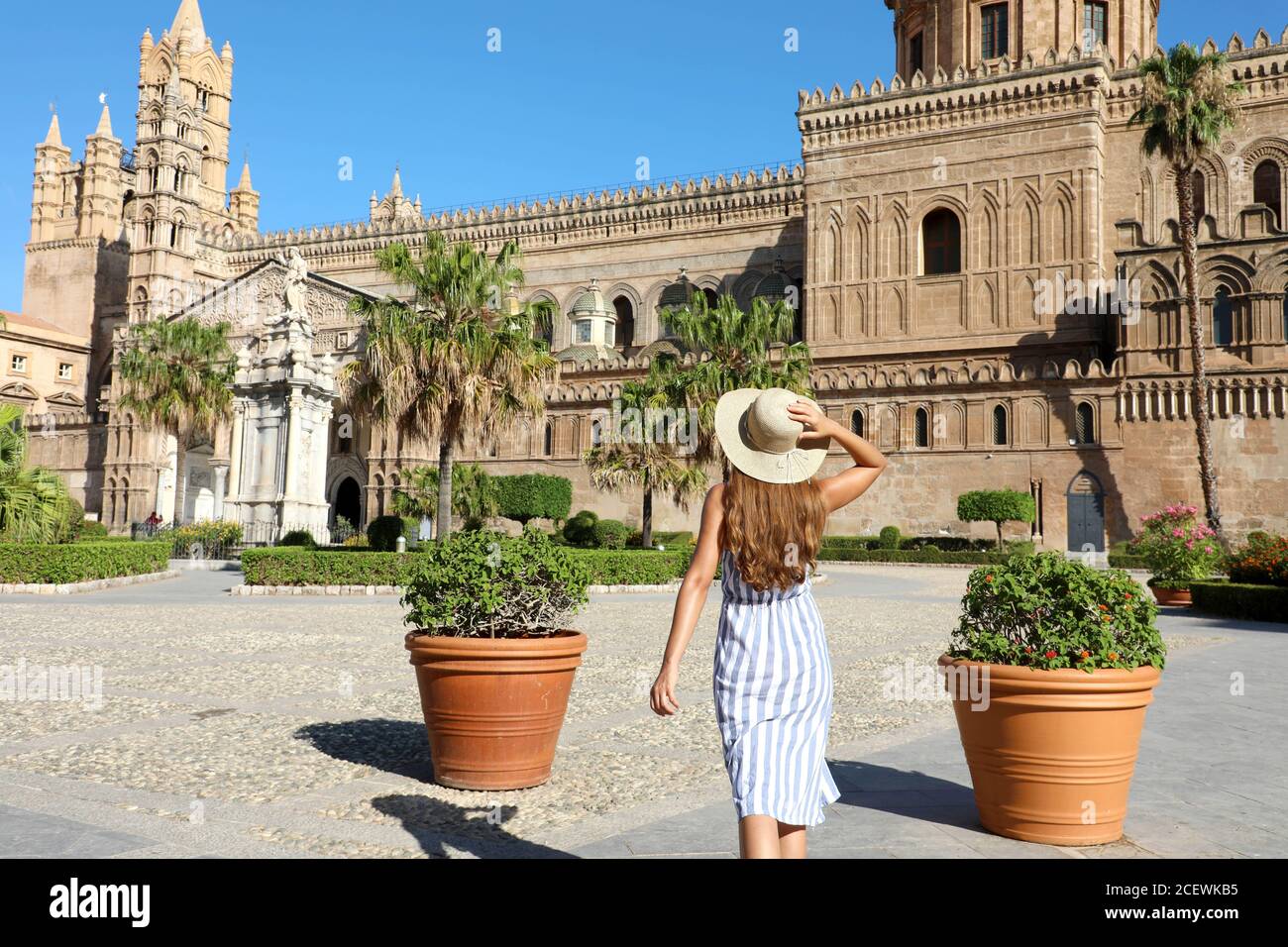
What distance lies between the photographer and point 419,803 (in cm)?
514

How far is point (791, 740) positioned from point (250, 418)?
25469 millimetres

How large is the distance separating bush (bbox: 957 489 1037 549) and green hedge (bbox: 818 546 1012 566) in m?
2.05

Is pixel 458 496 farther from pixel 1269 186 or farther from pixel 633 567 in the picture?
pixel 1269 186

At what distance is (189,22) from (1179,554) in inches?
2692

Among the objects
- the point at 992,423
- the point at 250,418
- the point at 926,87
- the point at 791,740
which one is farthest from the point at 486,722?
the point at 926,87

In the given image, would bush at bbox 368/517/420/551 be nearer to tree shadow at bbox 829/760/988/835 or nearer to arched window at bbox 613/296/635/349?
tree shadow at bbox 829/760/988/835

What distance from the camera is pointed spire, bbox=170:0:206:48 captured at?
65.9 m

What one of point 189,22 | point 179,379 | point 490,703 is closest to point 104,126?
point 189,22

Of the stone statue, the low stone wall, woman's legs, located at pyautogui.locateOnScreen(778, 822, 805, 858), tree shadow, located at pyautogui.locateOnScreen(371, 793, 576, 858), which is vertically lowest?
tree shadow, located at pyautogui.locateOnScreen(371, 793, 576, 858)

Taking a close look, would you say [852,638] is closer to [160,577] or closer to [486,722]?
[486,722]

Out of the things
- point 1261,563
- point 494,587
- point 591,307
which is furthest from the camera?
point 591,307

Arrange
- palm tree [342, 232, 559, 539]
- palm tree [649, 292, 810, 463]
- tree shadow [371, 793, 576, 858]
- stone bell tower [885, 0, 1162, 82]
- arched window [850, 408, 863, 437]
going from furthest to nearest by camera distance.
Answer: stone bell tower [885, 0, 1162, 82] → arched window [850, 408, 863, 437] → palm tree [649, 292, 810, 463] → palm tree [342, 232, 559, 539] → tree shadow [371, 793, 576, 858]

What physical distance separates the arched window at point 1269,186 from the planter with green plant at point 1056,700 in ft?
136

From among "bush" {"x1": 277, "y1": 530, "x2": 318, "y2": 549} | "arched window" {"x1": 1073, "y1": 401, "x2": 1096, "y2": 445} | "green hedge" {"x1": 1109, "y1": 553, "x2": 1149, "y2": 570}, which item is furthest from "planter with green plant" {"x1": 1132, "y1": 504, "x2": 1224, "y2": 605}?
"bush" {"x1": 277, "y1": 530, "x2": 318, "y2": 549}
